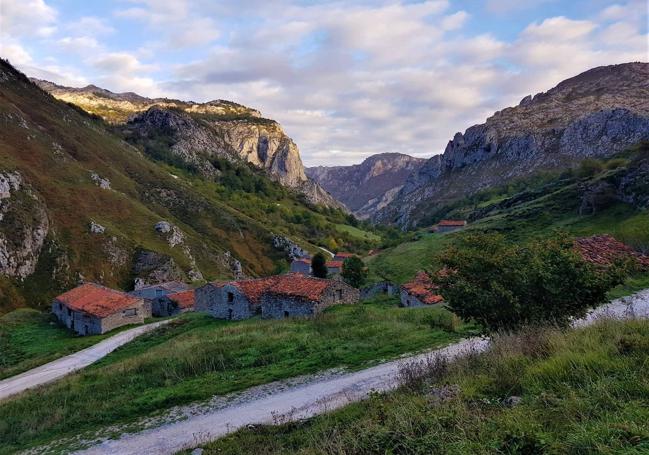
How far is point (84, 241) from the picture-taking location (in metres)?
82.2

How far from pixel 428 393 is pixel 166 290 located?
66592 mm

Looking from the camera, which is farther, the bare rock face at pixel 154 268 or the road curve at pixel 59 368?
the bare rock face at pixel 154 268

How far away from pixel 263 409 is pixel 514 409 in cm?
979

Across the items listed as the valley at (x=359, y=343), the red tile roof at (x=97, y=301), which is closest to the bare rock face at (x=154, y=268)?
the valley at (x=359, y=343)

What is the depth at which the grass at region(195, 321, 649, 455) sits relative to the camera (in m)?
6.08

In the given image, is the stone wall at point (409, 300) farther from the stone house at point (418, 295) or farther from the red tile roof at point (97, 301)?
the red tile roof at point (97, 301)

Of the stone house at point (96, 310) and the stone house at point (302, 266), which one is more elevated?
the stone house at point (96, 310)

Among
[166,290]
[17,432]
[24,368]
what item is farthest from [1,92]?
[17,432]

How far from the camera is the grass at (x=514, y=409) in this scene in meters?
6.08

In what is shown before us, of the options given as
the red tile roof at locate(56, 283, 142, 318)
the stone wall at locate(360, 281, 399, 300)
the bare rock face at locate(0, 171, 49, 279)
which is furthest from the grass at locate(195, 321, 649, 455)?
the bare rock face at locate(0, 171, 49, 279)

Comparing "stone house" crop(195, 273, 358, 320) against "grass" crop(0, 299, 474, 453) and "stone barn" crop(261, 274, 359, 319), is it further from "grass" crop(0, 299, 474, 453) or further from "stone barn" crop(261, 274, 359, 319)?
"grass" crop(0, 299, 474, 453)

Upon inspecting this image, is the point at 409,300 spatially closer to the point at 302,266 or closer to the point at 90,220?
the point at 302,266

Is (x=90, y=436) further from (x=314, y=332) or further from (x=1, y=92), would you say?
(x=1, y=92)

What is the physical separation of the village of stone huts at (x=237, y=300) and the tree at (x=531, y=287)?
815 cm
